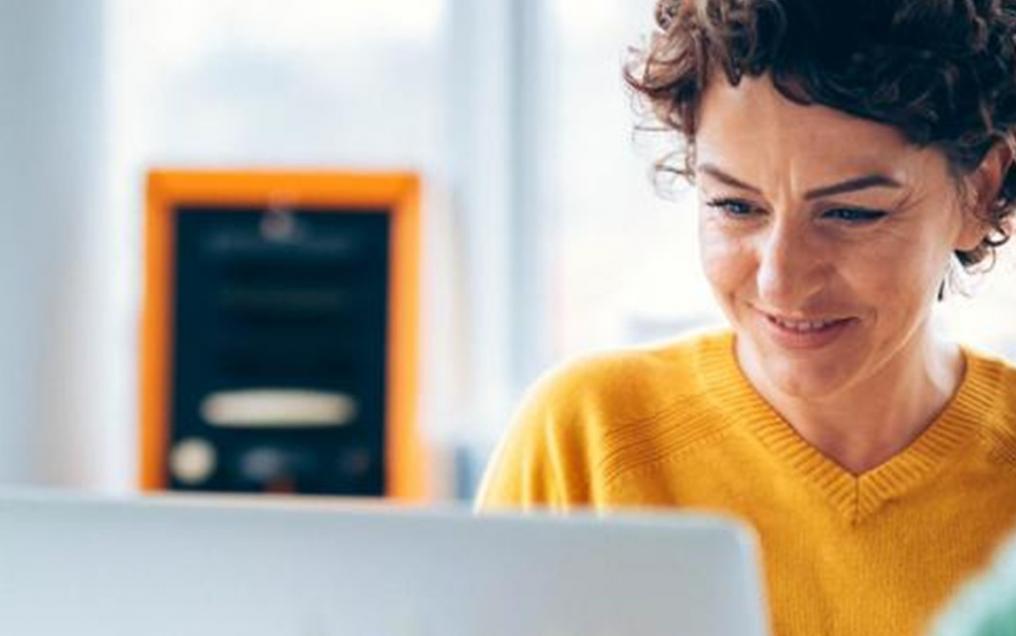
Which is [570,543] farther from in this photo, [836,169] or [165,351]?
[165,351]

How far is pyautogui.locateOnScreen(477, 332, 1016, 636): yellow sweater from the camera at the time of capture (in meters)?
1.34

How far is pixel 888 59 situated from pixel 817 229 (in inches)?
5.4

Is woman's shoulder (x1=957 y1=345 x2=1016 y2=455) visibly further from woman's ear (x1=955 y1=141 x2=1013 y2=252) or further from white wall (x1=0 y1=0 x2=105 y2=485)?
white wall (x1=0 y1=0 x2=105 y2=485)

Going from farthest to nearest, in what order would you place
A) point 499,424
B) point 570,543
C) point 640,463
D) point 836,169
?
1. point 499,424
2. point 640,463
3. point 836,169
4. point 570,543

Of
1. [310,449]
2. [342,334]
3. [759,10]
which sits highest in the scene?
[759,10]

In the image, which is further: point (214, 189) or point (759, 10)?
point (214, 189)

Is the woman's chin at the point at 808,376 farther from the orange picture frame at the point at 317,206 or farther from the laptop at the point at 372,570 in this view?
the orange picture frame at the point at 317,206

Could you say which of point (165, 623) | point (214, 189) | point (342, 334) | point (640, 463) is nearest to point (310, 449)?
point (342, 334)

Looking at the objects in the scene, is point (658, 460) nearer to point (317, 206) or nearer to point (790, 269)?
point (790, 269)

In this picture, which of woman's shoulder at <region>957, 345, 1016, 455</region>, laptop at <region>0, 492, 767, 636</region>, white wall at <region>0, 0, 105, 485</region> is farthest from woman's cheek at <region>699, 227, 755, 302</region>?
white wall at <region>0, 0, 105, 485</region>

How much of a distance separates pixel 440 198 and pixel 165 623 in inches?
113

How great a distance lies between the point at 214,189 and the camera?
3.60 m

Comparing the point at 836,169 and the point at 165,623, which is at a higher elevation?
the point at 836,169

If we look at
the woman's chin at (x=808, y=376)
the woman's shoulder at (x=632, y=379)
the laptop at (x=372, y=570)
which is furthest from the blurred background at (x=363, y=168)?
the laptop at (x=372, y=570)
